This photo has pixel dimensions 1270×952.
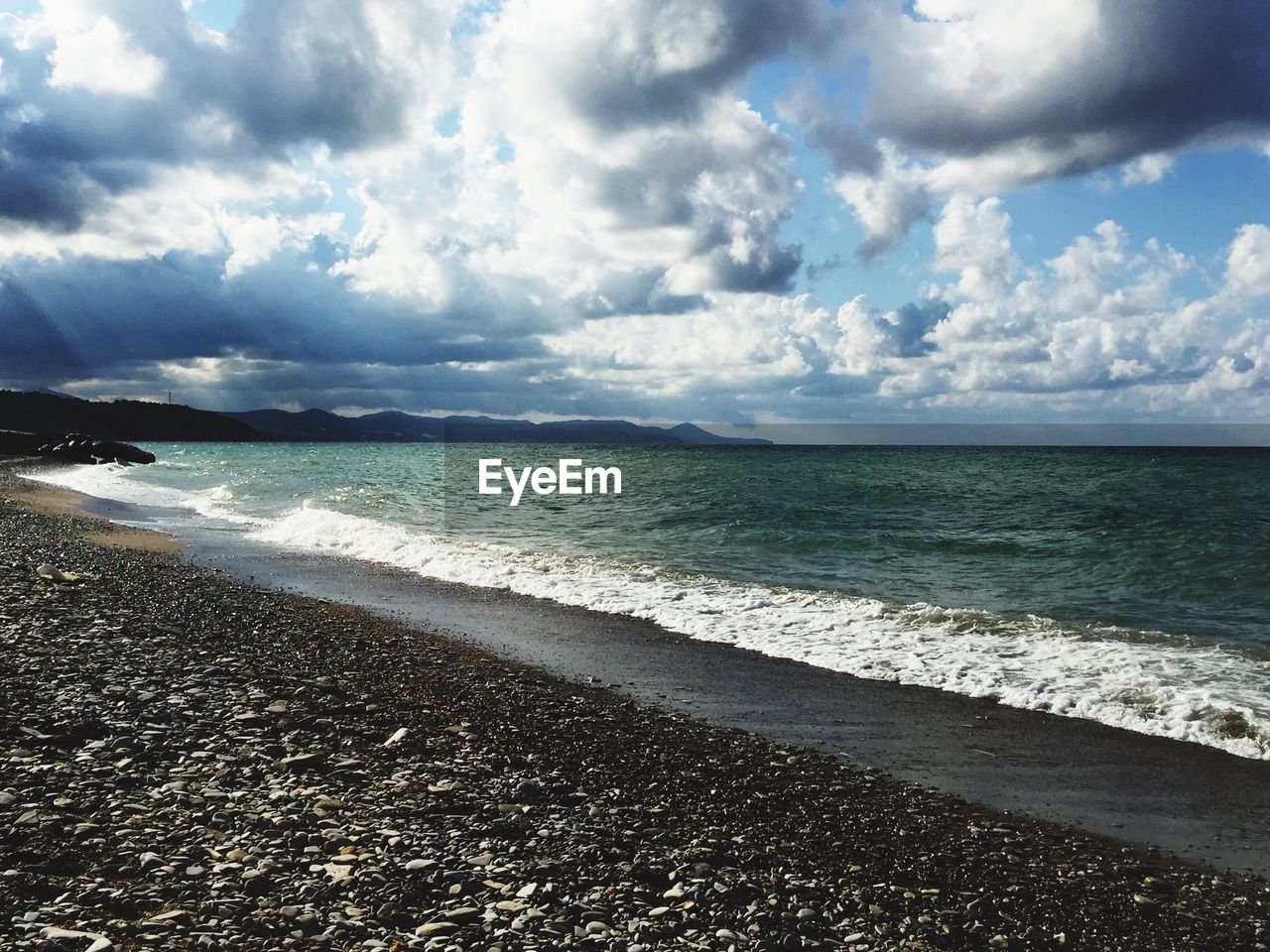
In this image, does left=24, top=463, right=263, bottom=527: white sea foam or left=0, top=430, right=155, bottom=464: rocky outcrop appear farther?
left=0, top=430, right=155, bottom=464: rocky outcrop

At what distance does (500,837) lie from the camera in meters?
6.33

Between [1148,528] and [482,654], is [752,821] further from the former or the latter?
[1148,528]

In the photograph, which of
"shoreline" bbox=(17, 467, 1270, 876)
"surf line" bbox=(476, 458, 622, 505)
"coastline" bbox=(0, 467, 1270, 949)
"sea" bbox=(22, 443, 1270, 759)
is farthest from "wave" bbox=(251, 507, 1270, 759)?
"surf line" bbox=(476, 458, 622, 505)

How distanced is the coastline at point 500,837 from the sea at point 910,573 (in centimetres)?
267

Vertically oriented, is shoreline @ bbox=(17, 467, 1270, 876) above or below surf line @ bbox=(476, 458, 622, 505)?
above

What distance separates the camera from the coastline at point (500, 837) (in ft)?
17.2

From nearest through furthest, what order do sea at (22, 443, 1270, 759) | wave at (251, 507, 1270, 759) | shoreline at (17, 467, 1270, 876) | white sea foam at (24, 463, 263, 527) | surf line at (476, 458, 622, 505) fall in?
shoreline at (17, 467, 1270, 876), wave at (251, 507, 1270, 759), sea at (22, 443, 1270, 759), white sea foam at (24, 463, 263, 527), surf line at (476, 458, 622, 505)

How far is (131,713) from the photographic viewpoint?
8.68 meters

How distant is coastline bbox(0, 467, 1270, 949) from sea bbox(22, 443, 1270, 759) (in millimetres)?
2667

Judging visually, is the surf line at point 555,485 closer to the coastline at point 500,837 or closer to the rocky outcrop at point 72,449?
the coastline at point 500,837

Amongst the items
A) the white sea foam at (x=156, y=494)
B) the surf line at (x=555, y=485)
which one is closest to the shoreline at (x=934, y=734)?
the white sea foam at (x=156, y=494)

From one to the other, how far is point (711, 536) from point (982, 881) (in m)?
23.1

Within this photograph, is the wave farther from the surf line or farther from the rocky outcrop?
the rocky outcrop

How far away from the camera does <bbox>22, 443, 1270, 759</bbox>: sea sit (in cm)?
1195
